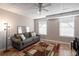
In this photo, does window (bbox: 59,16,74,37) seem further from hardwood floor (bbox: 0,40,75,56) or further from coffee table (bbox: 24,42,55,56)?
coffee table (bbox: 24,42,55,56)

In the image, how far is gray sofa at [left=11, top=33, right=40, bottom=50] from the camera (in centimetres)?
200

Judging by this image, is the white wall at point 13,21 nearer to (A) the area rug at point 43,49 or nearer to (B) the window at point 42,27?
(B) the window at point 42,27

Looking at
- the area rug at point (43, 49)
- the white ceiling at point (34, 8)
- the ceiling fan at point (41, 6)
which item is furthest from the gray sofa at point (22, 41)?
the ceiling fan at point (41, 6)

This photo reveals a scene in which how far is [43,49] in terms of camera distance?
82.5 inches

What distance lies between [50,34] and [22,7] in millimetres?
897

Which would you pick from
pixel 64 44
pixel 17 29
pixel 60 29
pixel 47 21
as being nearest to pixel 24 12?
pixel 17 29

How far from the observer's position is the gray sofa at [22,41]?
2.00 m

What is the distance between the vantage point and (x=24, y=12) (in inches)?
82.3

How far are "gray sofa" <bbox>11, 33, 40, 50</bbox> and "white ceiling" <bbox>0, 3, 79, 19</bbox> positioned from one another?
0.51 metres

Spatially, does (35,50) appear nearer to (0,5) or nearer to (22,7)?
(22,7)

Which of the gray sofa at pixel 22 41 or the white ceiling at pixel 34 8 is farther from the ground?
the white ceiling at pixel 34 8

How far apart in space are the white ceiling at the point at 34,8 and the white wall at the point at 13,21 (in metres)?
0.10

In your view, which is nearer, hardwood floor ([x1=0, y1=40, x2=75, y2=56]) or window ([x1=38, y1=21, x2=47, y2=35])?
hardwood floor ([x1=0, y1=40, x2=75, y2=56])

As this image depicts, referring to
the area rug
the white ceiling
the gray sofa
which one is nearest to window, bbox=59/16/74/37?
the white ceiling
